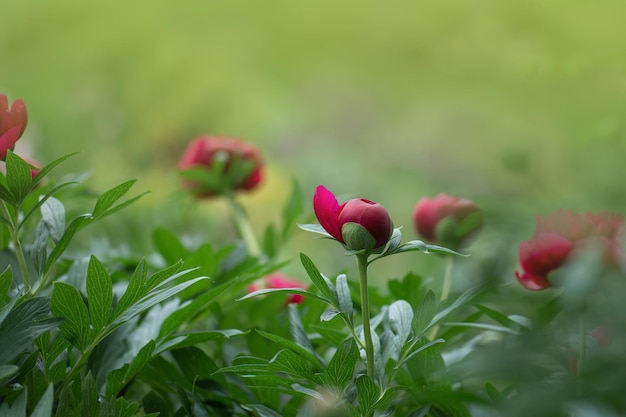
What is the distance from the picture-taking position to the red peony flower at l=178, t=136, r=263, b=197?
0.83 meters

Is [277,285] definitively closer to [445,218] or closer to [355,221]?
[445,218]

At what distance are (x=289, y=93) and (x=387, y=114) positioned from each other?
1.98ft

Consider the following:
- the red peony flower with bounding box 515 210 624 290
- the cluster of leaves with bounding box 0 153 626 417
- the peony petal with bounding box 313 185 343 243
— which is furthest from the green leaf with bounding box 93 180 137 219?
the red peony flower with bounding box 515 210 624 290

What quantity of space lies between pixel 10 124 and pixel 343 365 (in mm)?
220

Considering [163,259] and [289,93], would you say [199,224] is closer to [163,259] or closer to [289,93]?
[163,259]

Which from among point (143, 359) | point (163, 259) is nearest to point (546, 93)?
point (163, 259)

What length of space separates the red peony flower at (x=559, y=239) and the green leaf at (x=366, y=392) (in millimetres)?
110

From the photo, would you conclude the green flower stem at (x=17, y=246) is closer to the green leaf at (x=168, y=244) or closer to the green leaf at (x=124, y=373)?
the green leaf at (x=124, y=373)

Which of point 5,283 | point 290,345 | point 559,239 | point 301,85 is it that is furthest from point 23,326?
point 301,85

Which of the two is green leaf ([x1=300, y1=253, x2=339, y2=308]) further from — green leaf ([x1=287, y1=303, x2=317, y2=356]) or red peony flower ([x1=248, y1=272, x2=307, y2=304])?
red peony flower ([x1=248, y1=272, x2=307, y2=304])

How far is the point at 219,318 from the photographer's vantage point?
570mm

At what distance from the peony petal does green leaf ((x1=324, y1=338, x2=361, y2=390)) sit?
2.2 inches

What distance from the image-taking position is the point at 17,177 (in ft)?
1.27

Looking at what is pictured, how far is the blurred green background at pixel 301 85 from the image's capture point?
8.55 ft
